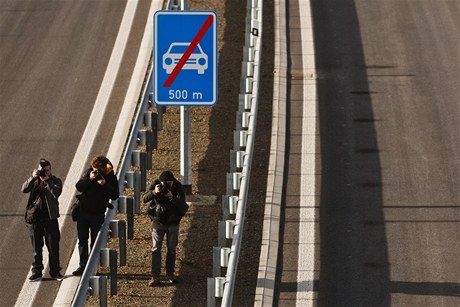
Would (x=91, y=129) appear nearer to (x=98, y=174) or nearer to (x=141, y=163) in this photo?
(x=141, y=163)

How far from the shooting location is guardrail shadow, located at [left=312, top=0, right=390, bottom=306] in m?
15.7

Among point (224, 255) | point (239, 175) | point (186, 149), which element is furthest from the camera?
point (186, 149)

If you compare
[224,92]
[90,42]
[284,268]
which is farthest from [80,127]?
[284,268]

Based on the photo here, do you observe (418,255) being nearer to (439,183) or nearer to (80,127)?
(439,183)

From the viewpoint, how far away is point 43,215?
15969 millimetres

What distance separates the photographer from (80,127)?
21641 millimetres

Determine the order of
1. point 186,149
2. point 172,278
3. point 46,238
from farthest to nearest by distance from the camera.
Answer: point 186,149
point 46,238
point 172,278

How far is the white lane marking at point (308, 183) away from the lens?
15605 millimetres

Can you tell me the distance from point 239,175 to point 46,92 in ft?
26.2

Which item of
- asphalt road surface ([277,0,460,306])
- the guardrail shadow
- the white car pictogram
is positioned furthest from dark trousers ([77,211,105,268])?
the guardrail shadow

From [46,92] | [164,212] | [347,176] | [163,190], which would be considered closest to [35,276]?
[164,212]

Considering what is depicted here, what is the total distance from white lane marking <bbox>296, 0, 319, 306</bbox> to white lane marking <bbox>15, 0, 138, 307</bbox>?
11.0 feet

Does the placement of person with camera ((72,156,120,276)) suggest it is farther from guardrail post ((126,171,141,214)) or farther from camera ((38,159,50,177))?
guardrail post ((126,171,141,214))

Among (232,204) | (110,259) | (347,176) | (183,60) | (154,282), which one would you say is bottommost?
(154,282)
